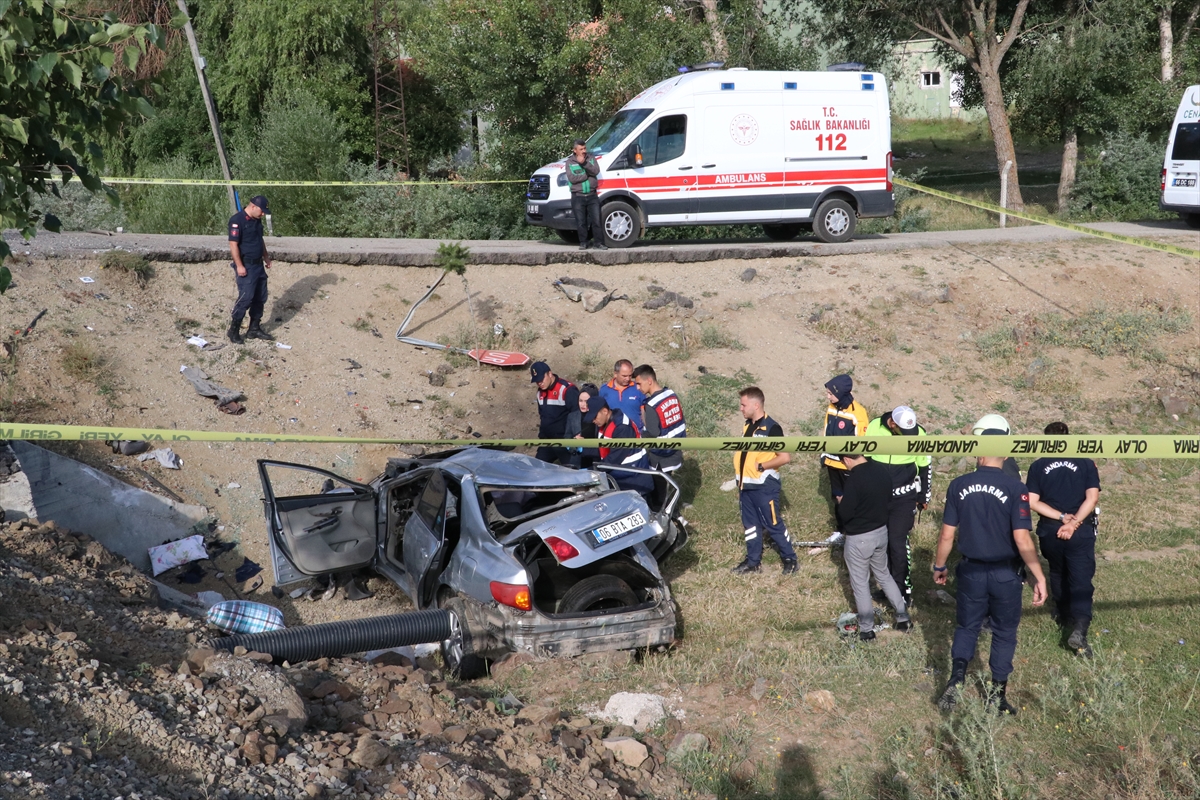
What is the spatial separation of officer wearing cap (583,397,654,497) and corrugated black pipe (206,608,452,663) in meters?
2.41

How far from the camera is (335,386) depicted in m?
12.0

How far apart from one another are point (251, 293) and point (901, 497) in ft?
26.2

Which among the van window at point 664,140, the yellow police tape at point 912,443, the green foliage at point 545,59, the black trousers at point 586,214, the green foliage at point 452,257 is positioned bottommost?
the yellow police tape at point 912,443

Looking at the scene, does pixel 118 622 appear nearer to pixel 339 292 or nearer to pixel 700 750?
pixel 700 750

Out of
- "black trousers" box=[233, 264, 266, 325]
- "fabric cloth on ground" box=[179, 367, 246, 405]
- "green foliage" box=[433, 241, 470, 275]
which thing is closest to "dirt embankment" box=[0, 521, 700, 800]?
"fabric cloth on ground" box=[179, 367, 246, 405]

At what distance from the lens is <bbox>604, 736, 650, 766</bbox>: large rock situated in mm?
5402

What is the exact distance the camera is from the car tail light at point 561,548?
20.9ft

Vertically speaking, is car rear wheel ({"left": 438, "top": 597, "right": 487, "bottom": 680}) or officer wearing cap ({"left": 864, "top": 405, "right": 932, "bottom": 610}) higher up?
officer wearing cap ({"left": 864, "top": 405, "right": 932, "bottom": 610})

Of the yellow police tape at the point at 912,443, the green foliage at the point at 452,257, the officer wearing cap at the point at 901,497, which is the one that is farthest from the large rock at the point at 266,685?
the green foliage at the point at 452,257

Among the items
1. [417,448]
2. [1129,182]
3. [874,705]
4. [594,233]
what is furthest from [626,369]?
[1129,182]

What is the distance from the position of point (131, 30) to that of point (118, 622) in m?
3.50

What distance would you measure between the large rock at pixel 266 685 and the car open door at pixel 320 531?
2.20 metres

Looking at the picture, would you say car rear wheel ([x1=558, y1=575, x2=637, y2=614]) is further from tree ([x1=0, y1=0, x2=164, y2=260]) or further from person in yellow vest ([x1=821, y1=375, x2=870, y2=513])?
tree ([x1=0, y1=0, x2=164, y2=260])

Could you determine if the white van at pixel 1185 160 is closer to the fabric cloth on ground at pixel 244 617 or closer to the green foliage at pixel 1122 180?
the green foliage at pixel 1122 180
